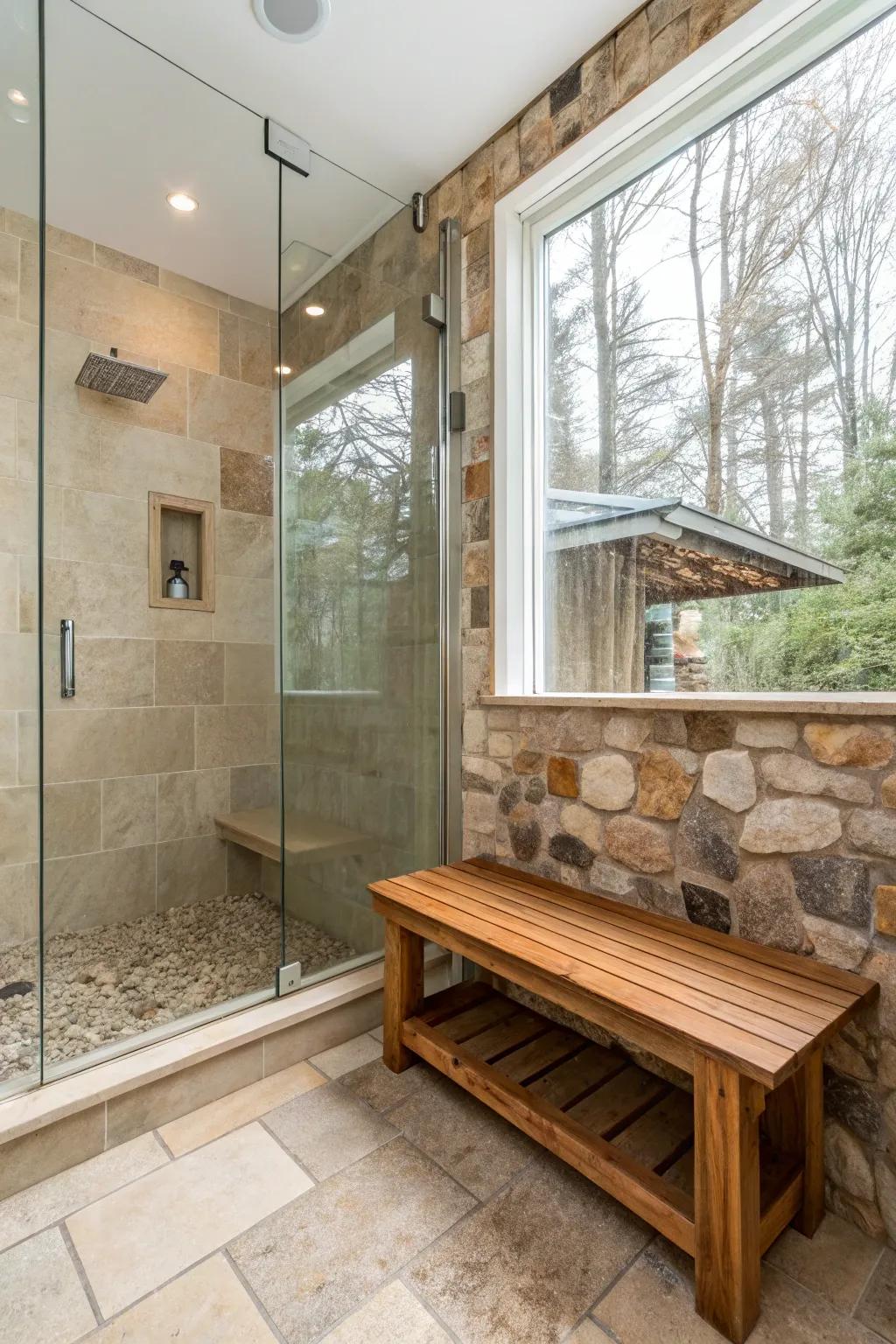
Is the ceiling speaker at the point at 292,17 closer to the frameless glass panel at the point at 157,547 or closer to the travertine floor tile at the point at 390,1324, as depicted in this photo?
the frameless glass panel at the point at 157,547

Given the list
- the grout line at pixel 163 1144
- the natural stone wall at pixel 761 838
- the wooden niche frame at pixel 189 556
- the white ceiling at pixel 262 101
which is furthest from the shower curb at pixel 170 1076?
the white ceiling at pixel 262 101

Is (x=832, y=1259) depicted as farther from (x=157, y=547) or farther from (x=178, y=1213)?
(x=157, y=547)

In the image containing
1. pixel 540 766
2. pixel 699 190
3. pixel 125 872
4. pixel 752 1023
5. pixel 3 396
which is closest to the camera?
pixel 752 1023

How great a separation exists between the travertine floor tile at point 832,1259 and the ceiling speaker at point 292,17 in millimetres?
2885

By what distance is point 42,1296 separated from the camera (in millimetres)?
1095

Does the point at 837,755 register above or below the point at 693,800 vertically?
above

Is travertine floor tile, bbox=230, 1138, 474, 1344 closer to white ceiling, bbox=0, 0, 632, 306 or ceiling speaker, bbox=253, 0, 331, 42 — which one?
white ceiling, bbox=0, 0, 632, 306

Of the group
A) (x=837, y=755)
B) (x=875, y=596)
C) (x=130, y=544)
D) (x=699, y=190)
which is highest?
(x=699, y=190)

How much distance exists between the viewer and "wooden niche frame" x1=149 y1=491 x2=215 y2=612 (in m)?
2.65

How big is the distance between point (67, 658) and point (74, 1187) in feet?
5.47

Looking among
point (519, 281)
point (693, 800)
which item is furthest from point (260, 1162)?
point (519, 281)

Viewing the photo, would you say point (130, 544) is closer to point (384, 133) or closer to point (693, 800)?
point (384, 133)

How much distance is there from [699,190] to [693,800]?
1.53 meters

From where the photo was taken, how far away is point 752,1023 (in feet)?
3.50
